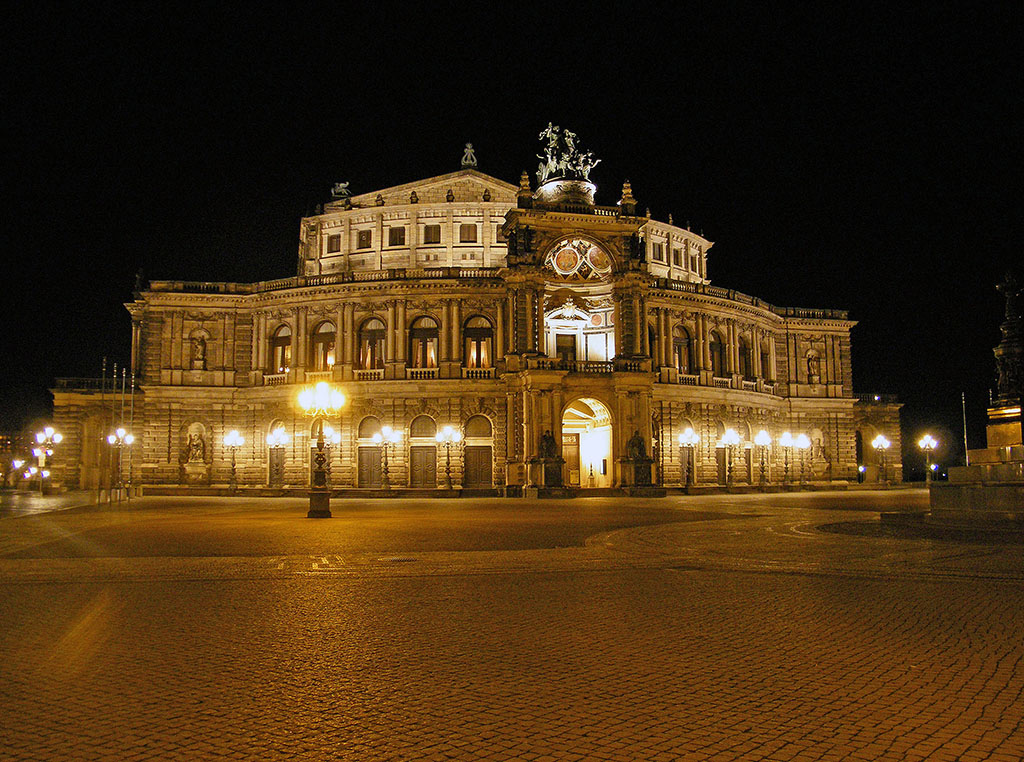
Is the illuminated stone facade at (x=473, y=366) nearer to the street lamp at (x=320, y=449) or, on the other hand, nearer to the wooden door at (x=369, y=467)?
the wooden door at (x=369, y=467)

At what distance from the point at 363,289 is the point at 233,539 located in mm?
37601

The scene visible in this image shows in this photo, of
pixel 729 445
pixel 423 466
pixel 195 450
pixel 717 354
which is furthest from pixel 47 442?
pixel 717 354

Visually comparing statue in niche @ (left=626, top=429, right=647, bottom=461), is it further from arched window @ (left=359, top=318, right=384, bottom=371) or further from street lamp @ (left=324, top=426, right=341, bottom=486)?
street lamp @ (left=324, top=426, right=341, bottom=486)

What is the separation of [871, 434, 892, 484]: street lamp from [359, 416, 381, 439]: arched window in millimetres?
41268

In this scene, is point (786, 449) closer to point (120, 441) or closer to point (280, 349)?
point (280, 349)

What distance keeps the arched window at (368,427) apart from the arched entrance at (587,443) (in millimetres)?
12787

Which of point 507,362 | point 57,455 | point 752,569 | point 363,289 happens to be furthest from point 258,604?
point 57,455

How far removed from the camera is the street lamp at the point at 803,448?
67.1 meters

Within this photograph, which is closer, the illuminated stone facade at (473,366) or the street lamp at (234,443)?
the illuminated stone facade at (473,366)

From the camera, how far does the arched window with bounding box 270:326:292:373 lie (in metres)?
60.5

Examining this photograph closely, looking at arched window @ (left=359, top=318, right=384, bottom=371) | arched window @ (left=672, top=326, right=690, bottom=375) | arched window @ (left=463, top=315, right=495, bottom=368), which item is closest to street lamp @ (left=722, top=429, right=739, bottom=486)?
arched window @ (left=672, top=326, right=690, bottom=375)

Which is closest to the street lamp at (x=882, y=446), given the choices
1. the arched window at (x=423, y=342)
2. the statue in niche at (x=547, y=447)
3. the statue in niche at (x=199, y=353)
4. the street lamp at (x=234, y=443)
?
the statue in niche at (x=547, y=447)

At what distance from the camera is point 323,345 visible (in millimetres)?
59781

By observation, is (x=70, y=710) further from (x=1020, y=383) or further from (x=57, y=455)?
(x=57, y=455)
